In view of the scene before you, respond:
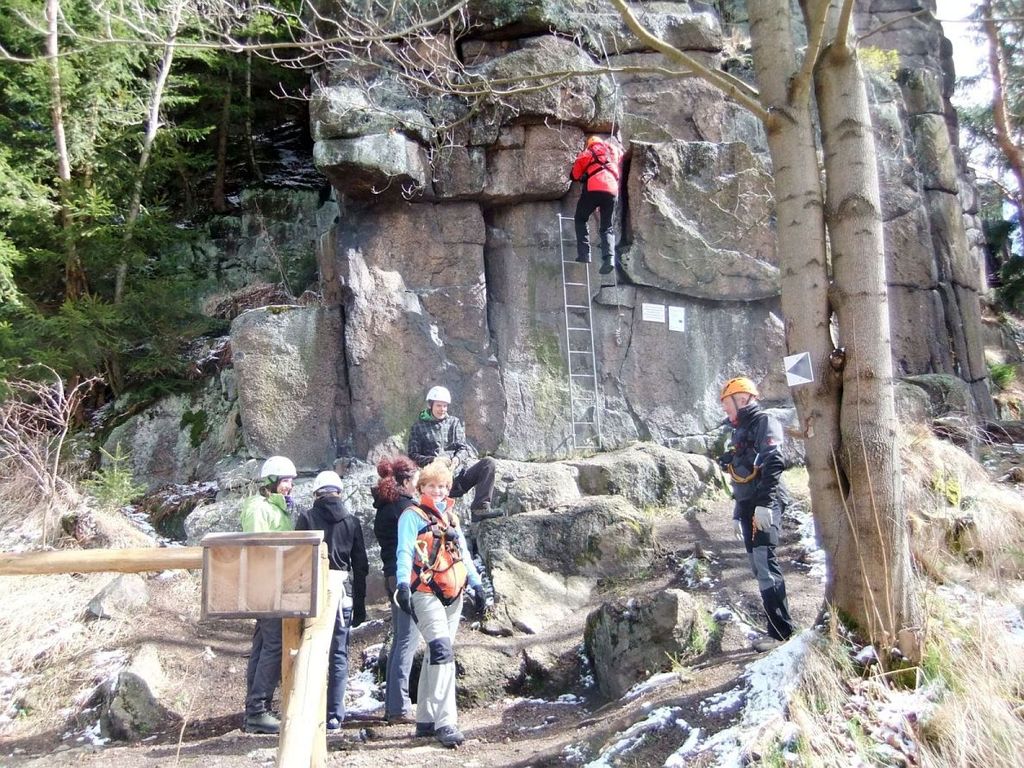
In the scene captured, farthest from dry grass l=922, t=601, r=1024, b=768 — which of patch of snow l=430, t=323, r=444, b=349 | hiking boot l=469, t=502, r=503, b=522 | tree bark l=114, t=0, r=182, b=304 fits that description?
tree bark l=114, t=0, r=182, b=304

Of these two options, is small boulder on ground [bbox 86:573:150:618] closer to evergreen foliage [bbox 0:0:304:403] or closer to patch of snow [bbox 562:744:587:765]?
evergreen foliage [bbox 0:0:304:403]

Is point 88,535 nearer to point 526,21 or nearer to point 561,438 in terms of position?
point 561,438

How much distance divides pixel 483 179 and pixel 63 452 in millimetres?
6817

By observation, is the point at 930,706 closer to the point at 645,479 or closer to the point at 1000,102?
the point at 645,479

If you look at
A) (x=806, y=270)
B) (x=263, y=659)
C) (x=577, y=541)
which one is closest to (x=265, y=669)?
(x=263, y=659)

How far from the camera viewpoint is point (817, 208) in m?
5.49

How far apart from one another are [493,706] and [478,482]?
3145mm

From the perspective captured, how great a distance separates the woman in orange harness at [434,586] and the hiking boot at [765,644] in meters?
2.15

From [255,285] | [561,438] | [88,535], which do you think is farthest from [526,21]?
[88,535]

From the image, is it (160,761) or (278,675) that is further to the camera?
(278,675)

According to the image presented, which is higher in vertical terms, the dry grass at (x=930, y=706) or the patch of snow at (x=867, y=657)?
the patch of snow at (x=867, y=657)

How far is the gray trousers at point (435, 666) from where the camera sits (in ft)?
19.7

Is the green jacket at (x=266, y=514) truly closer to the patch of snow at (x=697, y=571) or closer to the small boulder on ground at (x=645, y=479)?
the patch of snow at (x=697, y=571)

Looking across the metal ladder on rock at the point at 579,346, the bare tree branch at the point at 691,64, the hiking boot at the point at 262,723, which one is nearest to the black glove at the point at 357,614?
the hiking boot at the point at 262,723
